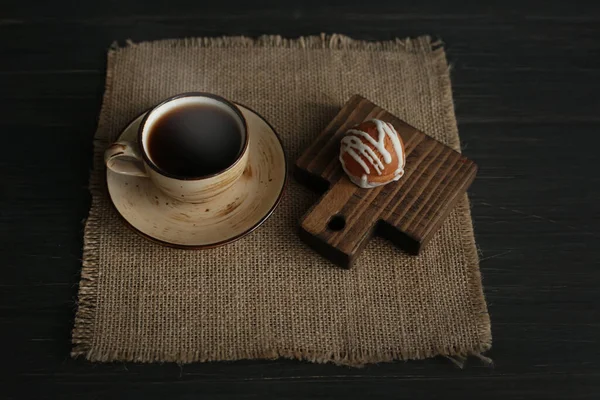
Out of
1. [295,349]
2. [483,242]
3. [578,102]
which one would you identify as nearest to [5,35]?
[295,349]

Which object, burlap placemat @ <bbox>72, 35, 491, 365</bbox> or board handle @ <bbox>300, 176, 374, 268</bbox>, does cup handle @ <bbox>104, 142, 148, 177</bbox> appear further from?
board handle @ <bbox>300, 176, 374, 268</bbox>

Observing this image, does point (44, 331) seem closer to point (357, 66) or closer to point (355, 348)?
point (355, 348)

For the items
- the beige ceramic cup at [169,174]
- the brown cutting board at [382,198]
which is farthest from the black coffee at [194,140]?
the brown cutting board at [382,198]

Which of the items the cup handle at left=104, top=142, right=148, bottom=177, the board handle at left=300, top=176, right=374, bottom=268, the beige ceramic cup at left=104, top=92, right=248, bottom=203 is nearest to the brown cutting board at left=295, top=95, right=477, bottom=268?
the board handle at left=300, top=176, right=374, bottom=268

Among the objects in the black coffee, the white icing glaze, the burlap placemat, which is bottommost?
the burlap placemat

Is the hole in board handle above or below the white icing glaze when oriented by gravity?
below
